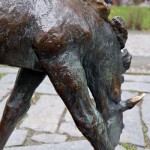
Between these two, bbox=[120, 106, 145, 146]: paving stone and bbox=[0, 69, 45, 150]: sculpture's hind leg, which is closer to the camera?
bbox=[0, 69, 45, 150]: sculpture's hind leg

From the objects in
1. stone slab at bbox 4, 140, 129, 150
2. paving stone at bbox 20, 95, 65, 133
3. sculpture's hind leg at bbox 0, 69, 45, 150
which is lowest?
paving stone at bbox 20, 95, 65, 133

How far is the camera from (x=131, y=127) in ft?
11.1

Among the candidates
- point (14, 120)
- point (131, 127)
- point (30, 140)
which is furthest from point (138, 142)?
point (14, 120)

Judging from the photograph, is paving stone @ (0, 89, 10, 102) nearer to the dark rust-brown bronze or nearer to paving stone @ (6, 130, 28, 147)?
paving stone @ (6, 130, 28, 147)

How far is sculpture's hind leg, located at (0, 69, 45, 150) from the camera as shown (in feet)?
6.87

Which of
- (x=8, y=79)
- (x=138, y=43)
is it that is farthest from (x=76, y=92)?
(x=138, y=43)

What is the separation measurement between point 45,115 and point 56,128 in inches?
13.9

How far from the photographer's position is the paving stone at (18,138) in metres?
3.00

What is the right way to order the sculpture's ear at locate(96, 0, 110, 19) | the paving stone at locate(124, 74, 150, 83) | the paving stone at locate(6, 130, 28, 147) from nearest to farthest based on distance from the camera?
the sculpture's ear at locate(96, 0, 110, 19), the paving stone at locate(6, 130, 28, 147), the paving stone at locate(124, 74, 150, 83)

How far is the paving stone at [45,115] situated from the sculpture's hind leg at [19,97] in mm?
1145

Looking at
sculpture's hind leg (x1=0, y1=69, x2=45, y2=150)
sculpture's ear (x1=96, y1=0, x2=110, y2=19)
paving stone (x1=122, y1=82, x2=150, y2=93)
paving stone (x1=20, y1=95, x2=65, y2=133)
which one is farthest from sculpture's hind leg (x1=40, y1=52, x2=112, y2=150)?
paving stone (x1=122, y1=82, x2=150, y2=93)

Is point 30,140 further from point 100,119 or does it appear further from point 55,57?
point 55,57

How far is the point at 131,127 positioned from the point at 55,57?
1988mm

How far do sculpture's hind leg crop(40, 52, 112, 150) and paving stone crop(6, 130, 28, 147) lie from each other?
135 centimetres
